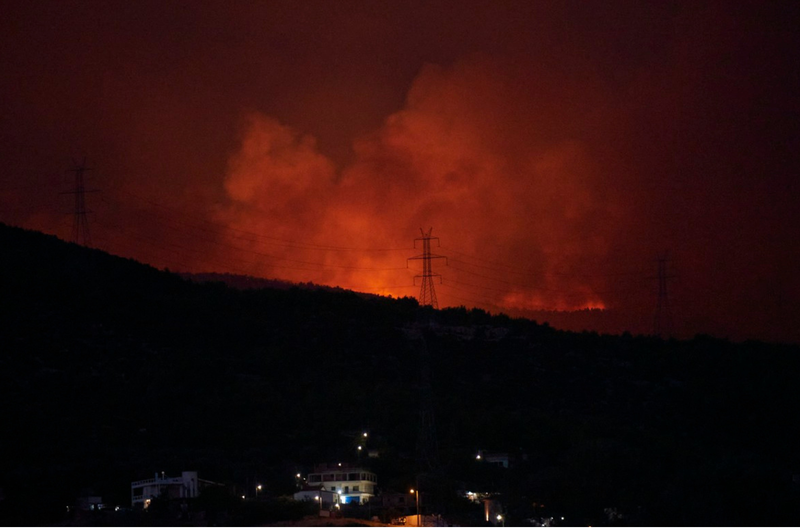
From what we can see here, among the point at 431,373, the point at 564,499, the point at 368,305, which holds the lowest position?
the point at 564,499

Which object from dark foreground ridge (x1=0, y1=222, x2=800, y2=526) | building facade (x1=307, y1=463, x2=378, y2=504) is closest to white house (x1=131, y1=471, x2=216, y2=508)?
dark foreground ridge (x1=0, y1=222, x2=800, y2=526)

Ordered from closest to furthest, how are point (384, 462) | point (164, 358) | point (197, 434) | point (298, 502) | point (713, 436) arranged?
point (298, 502) < point (384, 462) < point (197, 434) < point (713, 436) < point (164, 358)

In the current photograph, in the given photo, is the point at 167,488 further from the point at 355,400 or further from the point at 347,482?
the point at 355,400

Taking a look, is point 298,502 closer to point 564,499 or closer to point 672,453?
point 564,499

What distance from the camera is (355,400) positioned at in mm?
68938

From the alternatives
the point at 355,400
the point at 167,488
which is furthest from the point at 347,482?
the point at 355,400

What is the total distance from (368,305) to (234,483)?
39.0 m

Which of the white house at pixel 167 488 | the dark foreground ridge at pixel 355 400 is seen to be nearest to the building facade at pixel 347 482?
the dark foreground ridge at pixel 355 400

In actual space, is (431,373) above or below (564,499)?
above

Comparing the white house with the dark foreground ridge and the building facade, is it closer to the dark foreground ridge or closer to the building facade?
the dark foreground ridge

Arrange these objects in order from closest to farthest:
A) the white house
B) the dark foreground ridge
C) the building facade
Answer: the white house
the dark foreground ridge
the building facade

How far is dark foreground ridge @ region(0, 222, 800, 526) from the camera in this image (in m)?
46.6

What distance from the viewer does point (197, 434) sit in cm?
6106

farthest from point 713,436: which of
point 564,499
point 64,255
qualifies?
point 64,255
